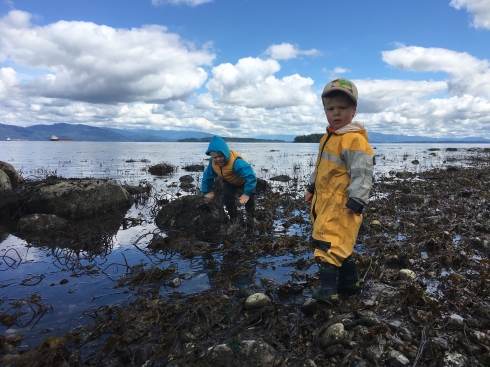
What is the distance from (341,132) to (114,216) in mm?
7696

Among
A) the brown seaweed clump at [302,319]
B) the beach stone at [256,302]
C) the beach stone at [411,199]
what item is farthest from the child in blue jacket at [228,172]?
the beach stone at [411,199]

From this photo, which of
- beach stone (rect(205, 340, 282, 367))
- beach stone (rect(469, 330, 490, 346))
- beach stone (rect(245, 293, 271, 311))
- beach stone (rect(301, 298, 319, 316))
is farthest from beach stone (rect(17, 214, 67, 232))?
beach stone (rect(469, 330, 490, 346))

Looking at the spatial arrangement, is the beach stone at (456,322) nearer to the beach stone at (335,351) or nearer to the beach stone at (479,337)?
the beach stone at (479,337)

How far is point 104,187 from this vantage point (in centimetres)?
1001

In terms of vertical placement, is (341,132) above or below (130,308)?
above

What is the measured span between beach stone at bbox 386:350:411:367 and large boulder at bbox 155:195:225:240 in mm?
5068

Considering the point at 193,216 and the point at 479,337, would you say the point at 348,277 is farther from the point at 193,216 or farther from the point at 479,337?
the point at 193,216

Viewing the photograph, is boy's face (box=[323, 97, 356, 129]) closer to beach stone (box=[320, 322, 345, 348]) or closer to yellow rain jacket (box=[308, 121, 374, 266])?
yellow rain jacket (box=[308, 121, 374, 266])

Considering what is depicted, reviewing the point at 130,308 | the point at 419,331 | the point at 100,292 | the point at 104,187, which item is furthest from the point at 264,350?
the point at 104,187

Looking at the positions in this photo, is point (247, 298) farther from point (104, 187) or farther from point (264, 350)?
point (104, 187)

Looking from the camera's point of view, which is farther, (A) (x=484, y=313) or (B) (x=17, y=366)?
(A) (x=484, y=313)

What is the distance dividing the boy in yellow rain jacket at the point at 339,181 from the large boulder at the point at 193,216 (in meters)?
4.18

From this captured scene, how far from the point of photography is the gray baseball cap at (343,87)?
320cm

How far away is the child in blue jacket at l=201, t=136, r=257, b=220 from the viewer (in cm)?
630
